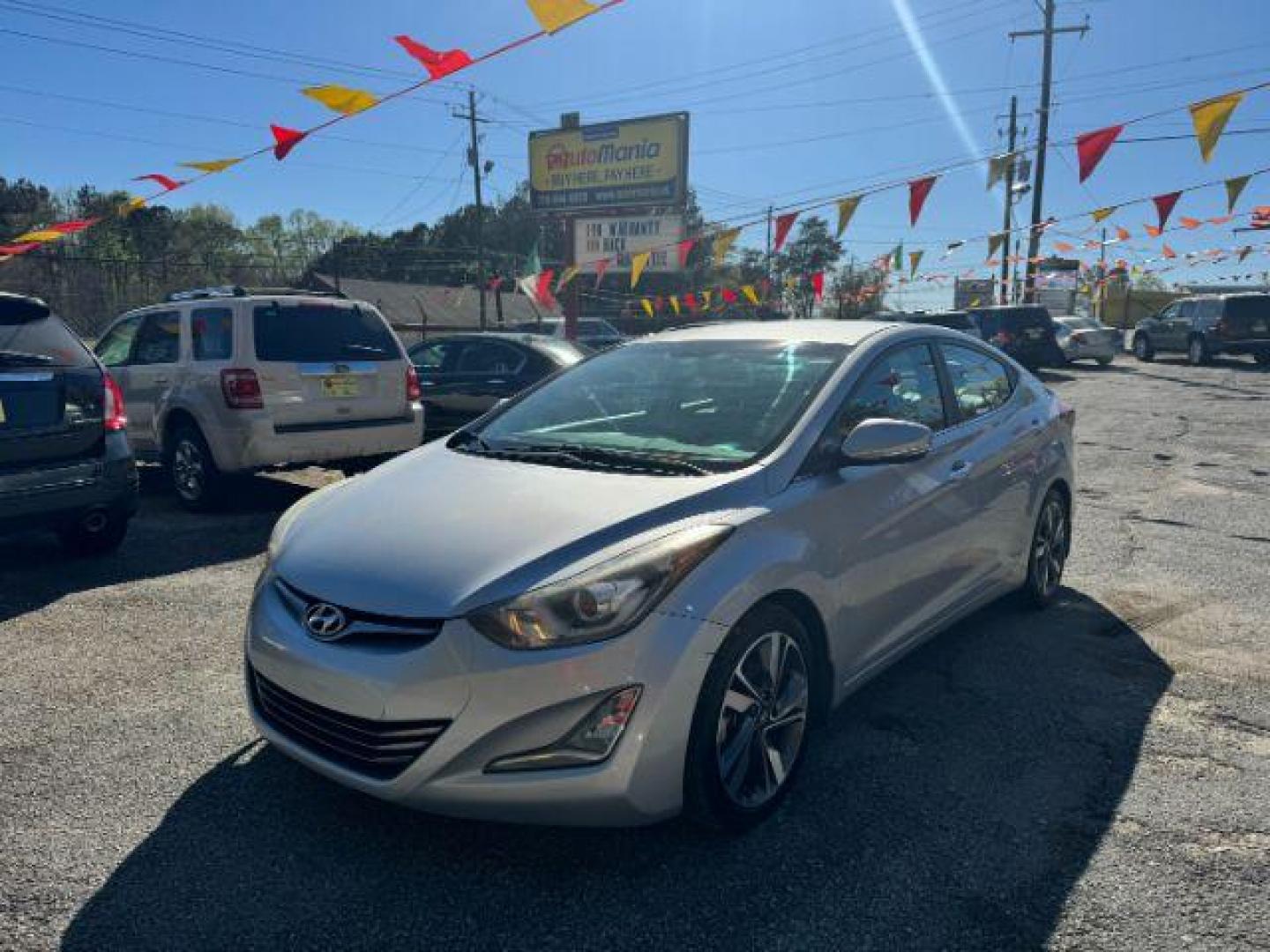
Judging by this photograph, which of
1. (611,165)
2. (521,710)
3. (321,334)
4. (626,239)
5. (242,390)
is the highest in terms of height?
(611,165)

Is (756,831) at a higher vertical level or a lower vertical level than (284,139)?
lower

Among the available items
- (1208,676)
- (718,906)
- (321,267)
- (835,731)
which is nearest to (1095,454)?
(1208,676)

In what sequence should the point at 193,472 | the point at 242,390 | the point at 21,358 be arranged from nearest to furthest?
the point at 21,358, the point at 242,390, the point at 193,472

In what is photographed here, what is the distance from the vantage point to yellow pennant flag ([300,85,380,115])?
664 centimetres

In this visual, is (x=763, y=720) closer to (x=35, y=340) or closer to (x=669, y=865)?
(x=669, y=865)

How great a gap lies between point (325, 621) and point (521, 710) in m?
0.62

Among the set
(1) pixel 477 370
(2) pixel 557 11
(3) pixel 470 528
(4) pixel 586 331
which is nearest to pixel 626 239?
(4) pixel 586 331

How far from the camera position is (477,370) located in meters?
9.20

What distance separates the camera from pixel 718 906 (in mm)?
2357

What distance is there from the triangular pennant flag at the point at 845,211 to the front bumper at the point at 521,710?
979 centimetres

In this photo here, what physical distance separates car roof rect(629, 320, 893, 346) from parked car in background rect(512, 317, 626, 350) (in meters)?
13.3

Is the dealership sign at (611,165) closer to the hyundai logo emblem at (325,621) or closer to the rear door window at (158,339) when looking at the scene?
the rear door window at (158,339)

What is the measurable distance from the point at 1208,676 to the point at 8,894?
14.4 feet

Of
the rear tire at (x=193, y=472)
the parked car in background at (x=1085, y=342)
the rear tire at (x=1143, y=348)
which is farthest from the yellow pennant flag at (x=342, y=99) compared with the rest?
the rear tire at (x=1143, y=348)
